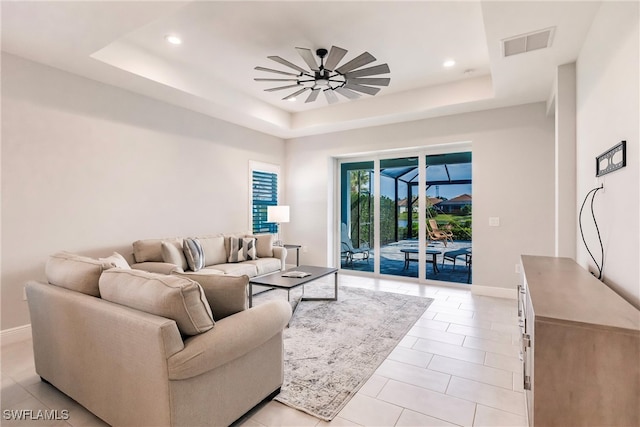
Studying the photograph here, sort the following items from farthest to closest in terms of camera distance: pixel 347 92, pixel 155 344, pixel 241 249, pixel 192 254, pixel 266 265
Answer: pixel 241 249 < pixel 266 265 < pixel 192 254 < pixel 347 92 < pixel 155 344

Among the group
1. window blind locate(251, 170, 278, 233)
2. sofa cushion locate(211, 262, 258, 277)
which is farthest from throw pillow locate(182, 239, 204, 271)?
window blind locate(251, 170, 278, 233)

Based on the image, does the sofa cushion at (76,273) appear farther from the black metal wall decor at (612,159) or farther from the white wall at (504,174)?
the white wall at (504,174)

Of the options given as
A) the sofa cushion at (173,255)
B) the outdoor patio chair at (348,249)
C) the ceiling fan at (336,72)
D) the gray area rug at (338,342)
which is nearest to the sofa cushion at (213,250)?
the sofa cushion at (173,255)

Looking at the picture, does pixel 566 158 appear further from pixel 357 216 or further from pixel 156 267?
pixel 156 267

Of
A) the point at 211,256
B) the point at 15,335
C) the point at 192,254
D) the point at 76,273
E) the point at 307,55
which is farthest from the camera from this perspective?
the point at 211,256

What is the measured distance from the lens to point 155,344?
1.50 metres

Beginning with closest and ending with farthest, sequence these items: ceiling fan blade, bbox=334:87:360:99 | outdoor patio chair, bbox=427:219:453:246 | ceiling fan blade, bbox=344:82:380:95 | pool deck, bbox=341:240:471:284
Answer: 1. ceiling fan blade, bbox=344:82:380:95
2. ceiling fan blade, bbox=334:87:360:99
3. pool deck, bbox=341:240:471:284
4. outdoor patio chair, bbox=427:219:453:246

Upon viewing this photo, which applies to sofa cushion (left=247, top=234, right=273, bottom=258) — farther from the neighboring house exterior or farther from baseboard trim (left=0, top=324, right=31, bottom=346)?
the neighboring house exterior

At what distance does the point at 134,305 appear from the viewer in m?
1.72

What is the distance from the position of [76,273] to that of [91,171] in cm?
208

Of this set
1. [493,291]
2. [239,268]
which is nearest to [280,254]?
[239,268]

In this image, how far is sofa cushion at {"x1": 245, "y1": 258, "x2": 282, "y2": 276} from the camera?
462 cm

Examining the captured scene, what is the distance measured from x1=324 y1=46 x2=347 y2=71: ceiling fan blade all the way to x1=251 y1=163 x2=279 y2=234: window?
10.5ft

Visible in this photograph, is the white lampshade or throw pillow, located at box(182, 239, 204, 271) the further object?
the white lampshade
